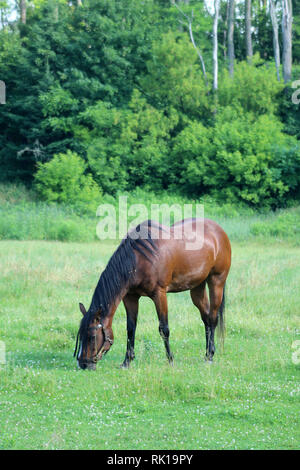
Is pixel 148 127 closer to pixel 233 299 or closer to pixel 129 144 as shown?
pixel 129 144

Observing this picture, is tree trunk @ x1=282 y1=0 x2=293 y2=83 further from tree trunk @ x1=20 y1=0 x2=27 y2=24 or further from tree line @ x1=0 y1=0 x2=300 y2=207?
tree trunk @ x1=20 y1=0 x2=27 y2=24

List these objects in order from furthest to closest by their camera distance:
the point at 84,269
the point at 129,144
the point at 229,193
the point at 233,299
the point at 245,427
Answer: the point at 129,144 → the point at 229,193 → the point at 84,269 → the point at 233,299 → the point at 245,427

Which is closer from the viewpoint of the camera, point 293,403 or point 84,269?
point 293,403

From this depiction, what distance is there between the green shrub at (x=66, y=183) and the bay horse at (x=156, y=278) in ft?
66.6

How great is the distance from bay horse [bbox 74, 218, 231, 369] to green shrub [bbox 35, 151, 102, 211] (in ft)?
66.6

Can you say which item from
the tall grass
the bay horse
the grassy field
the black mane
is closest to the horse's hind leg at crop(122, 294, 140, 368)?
the bay horse

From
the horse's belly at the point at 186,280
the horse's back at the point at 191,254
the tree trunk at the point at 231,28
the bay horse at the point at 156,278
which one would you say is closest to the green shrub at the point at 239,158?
the tree trunk at the point at 231,28

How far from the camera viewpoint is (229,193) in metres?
29.0

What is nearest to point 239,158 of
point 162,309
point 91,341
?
point 162,309

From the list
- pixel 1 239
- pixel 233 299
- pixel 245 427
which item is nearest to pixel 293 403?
pixel 245 427

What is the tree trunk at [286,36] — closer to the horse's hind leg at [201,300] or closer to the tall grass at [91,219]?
the tall grass at [91,219]
